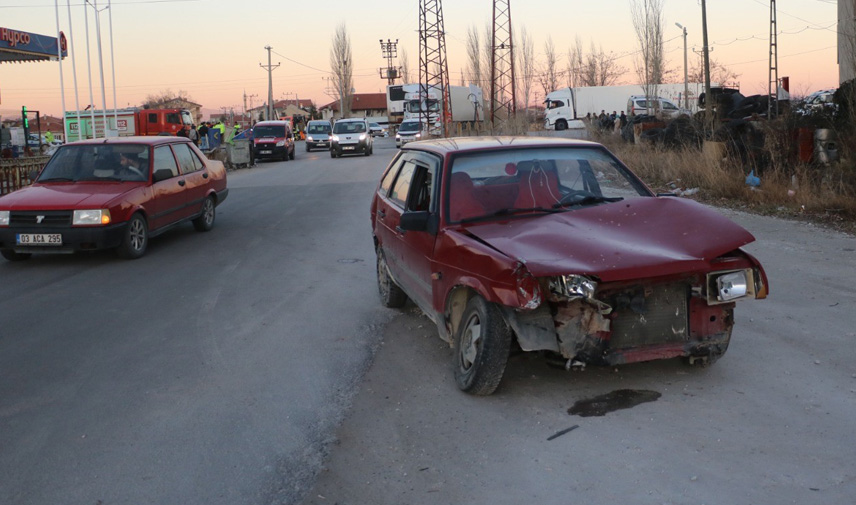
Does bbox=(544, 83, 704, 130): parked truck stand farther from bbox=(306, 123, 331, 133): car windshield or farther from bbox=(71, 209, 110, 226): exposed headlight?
bbox=(71, 209, 110, 226): exposed headlight

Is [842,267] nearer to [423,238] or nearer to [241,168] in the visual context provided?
[423,238]

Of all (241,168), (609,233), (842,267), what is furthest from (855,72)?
(241,168)

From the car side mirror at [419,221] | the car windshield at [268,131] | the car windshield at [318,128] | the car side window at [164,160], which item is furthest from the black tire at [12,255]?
the car windshield at [318,128]

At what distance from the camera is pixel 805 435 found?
401 cm

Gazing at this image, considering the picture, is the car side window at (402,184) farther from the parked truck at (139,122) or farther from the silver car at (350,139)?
the parked truck at (139,122)

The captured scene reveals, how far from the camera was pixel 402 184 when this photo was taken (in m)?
6.58

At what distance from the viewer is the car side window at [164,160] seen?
11.1m

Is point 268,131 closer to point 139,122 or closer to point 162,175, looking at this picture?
point 139,122

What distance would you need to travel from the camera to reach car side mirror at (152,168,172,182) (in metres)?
10.8

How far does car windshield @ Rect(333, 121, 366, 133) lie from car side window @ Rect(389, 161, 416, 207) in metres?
29.5

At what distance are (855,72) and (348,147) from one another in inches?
955

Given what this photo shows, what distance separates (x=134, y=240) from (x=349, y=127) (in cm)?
2652

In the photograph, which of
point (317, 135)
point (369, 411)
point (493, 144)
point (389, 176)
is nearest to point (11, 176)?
point (389, 176)

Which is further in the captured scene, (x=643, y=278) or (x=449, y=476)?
(x=643, y=278)
